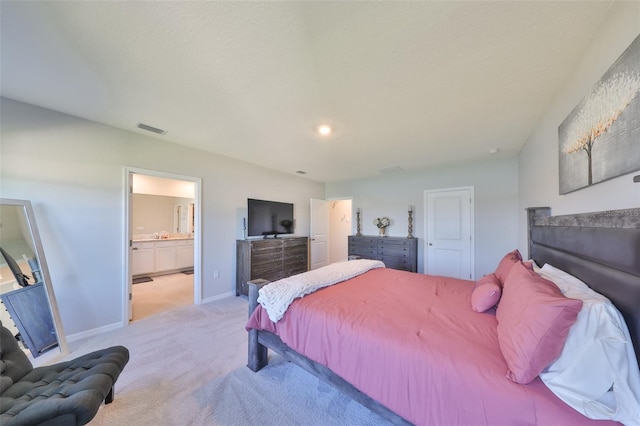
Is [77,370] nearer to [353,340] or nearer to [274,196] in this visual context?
[353,340]

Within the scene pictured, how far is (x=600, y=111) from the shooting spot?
3.98 feet

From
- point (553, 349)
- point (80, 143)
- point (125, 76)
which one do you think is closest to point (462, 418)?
point (553, 349)

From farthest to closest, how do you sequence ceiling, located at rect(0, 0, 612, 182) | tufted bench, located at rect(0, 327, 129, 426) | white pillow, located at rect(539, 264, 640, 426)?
ceiling, located at rect(0, 0, 612, 182)
tufted bench, located at rect(0, 327, 129, 426)
white pillow, located at rect(539, 264, 640, 426)

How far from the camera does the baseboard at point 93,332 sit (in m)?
2.44

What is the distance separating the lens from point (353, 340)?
1.35m

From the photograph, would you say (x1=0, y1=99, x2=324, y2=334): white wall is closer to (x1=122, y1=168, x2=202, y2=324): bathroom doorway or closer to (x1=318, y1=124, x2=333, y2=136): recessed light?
(x1=122, y1=168, x2=202, y2=324): bathroom doorway

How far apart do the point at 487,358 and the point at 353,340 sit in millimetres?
665

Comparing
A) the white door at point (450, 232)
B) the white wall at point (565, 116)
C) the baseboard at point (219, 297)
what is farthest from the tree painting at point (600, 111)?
the baseboard at point (219, 297)

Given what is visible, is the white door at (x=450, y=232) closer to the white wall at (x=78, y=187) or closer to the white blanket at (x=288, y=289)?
the white blanket at (x=288, y=289)

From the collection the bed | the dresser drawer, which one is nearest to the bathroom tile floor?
the bed

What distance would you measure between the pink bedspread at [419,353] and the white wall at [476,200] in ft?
8.64

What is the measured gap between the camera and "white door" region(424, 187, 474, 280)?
13.7 ft

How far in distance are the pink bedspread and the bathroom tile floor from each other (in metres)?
2.30

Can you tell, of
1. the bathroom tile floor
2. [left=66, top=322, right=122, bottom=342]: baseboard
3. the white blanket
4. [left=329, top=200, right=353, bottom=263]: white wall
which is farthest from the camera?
[left=329, top=200, right=353, bottom=263]: white wall
